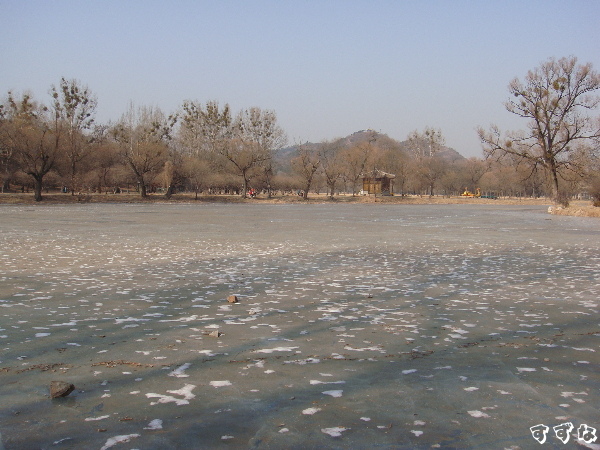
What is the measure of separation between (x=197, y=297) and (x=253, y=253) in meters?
6.56

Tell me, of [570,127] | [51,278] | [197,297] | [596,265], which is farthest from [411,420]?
[570,127]

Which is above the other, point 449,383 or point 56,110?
point 56,110

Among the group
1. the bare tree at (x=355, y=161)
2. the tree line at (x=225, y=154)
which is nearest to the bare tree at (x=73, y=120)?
the tree line at (x=225, y=154)

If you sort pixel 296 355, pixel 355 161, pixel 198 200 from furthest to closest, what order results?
1. pixel 355 161
2. pixel 198 200
3. pixel 296 355

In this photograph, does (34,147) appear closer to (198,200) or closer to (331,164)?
(198,200)

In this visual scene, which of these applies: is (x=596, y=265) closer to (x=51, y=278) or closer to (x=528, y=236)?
(x=528, y=236)

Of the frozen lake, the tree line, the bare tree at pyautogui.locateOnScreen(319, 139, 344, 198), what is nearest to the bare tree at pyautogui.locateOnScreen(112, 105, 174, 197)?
the tree line

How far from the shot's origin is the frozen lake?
4.00 metres

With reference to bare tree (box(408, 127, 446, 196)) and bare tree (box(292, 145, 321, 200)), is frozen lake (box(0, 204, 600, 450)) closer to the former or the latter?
bare tree (box(292, 145, 321, 200))

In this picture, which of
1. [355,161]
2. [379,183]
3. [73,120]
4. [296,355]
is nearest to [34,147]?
[73,120]

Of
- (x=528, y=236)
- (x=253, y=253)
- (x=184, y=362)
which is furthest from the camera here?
(x=528, y=236)

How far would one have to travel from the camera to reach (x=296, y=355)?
5.88m

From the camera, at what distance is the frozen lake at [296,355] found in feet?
13.1

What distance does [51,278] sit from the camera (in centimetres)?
1092
